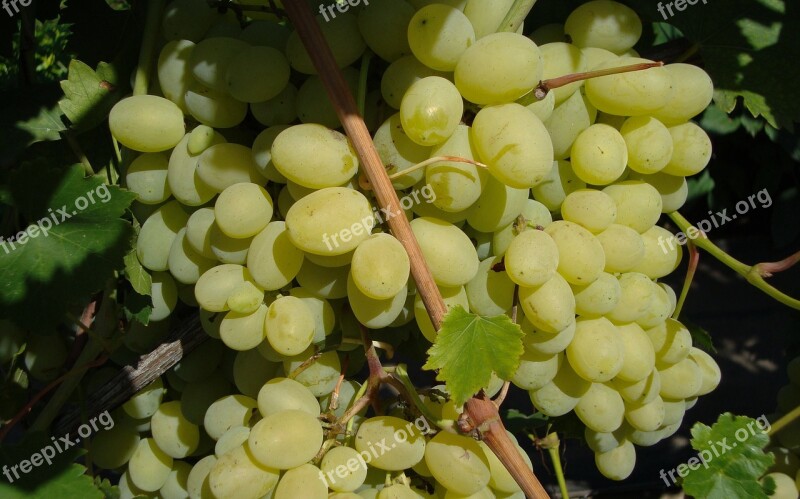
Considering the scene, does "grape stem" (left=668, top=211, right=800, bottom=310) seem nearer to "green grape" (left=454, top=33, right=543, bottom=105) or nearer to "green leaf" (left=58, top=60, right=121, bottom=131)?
"green grape" (left=454, top=33, right=543, bottom=105)

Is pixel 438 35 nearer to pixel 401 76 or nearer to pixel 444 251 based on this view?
pixel 401 76

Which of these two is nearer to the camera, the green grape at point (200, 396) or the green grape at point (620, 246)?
the green grape at point (620, 246)

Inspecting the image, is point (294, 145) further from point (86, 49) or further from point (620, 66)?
point (86, 49)

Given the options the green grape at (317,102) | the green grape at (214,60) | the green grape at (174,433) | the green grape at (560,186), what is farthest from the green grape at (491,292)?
the green grape at (174,433)

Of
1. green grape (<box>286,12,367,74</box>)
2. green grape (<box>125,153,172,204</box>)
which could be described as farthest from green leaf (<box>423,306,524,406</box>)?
green grape (<box>125,153,172,204</box>)

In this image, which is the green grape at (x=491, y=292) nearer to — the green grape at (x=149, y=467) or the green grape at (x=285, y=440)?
the green grape at (x=285, y=440)
